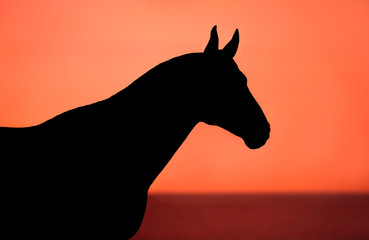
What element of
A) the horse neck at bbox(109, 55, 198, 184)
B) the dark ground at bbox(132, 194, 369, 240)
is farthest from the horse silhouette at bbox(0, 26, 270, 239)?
the dark ground at bbox(132, 194, 369, 240)

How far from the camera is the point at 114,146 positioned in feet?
2.98

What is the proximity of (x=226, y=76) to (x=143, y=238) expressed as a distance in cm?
135

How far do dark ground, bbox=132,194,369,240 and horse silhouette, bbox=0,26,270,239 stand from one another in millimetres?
1241

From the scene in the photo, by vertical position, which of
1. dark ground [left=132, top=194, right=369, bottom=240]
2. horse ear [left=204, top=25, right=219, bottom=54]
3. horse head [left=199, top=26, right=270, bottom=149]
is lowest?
dark ground [left=132, top=194, right=369, bottom=240]

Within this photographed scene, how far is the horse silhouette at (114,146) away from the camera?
829 millimetres

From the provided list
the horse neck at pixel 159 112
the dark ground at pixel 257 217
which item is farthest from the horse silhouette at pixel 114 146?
the dark ground at pixel 257 217

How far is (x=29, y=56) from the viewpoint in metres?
2.11

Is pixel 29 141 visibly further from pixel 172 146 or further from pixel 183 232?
pixel 183 232

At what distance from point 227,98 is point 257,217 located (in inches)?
63.3

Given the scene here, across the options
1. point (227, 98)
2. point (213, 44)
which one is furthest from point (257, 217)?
point (213, 44)

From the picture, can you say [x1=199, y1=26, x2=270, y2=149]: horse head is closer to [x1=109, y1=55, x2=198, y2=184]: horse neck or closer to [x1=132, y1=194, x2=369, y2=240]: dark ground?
[x1=109, y1=55, x2=198, y2=184]: horse neck

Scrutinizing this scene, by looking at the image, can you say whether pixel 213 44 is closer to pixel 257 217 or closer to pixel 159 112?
pixel 159 112

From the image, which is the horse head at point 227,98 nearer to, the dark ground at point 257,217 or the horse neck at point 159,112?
the horse neck at point 159,112

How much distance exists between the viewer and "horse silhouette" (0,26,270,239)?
32.6 inches
